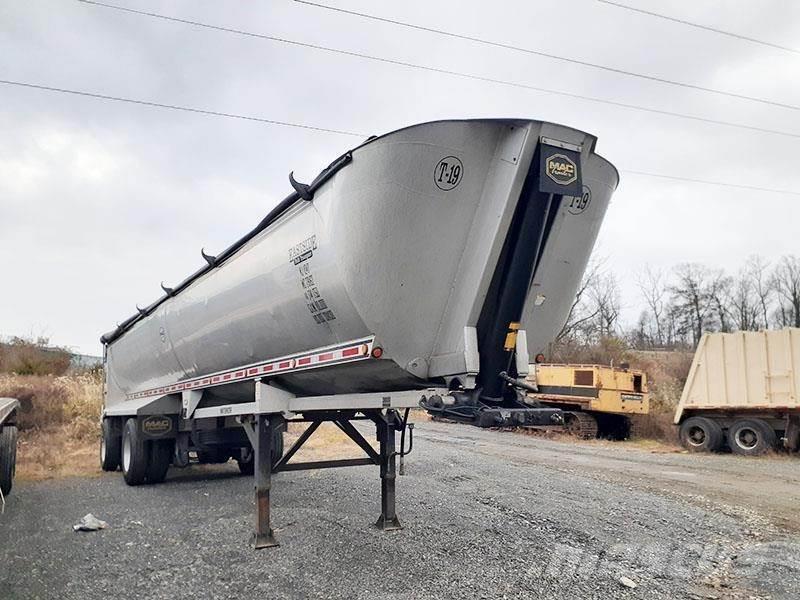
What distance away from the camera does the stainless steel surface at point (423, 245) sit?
461 centimetres

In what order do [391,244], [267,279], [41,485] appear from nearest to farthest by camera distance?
[391,244], [267,279], [41,485]

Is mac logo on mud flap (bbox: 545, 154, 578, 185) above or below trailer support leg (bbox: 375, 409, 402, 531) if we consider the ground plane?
above

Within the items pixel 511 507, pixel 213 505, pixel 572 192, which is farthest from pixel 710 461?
pixel 572 192

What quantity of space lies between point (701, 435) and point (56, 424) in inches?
651

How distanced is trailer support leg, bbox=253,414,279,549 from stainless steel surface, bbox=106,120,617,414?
1.26 m

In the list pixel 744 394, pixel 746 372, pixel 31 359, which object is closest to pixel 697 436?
pixel 744 394

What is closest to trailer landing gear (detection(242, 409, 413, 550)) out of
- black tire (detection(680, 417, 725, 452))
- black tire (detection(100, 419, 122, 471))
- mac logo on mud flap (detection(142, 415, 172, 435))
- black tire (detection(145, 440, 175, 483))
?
mac logo on mud flap (detection(142, 415, 172, 435))

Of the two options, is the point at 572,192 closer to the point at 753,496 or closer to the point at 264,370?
the point at 264,370

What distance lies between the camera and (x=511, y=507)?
8148 millimetres

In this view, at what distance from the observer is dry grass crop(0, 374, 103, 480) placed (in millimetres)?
12656

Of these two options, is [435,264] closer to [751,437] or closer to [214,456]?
[214,456]

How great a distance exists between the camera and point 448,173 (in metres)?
4.66

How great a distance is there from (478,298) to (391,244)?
2.47 feet

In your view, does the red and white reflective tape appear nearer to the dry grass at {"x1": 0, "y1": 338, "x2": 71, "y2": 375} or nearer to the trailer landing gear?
the trailer landing gear
